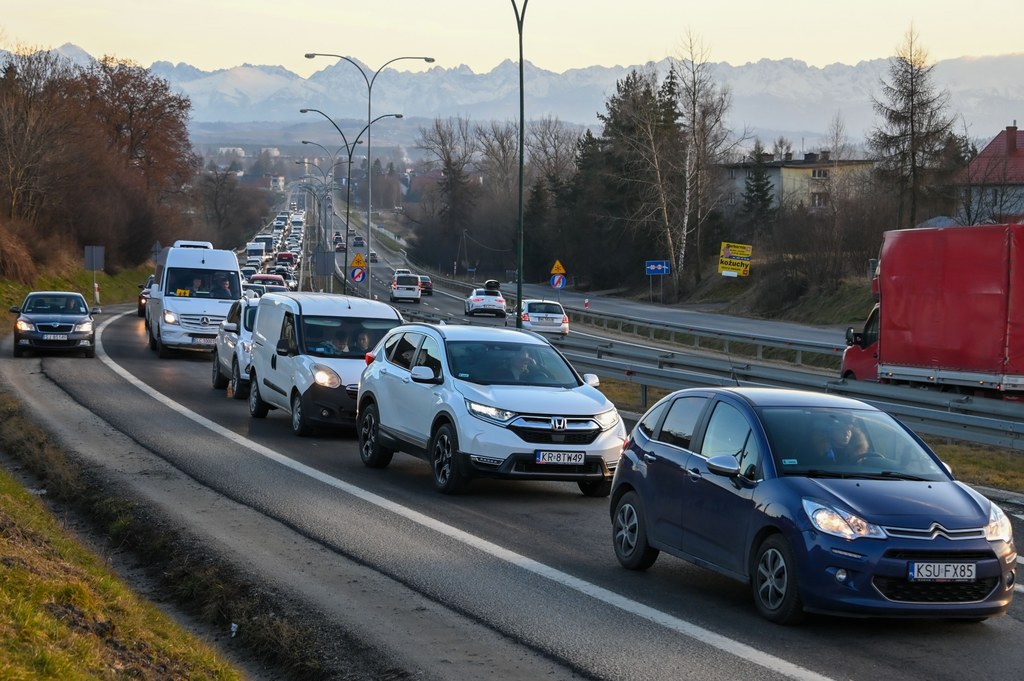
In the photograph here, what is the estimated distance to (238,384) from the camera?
22.7 m

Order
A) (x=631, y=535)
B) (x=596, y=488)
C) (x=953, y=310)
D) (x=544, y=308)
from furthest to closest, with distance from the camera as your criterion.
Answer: (x=544, y=308), (x=953, y=310), (x=596, y=488), (x=631, y=535)

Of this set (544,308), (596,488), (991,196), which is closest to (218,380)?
(596,488)

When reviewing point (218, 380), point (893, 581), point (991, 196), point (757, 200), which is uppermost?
point (757, 200)

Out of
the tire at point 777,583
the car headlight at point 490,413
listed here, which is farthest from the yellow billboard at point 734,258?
the tire at point 777,583

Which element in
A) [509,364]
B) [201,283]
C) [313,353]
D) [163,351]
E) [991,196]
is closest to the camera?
[509,364]

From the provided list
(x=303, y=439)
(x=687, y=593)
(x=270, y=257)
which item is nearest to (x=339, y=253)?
(x=270, y=257)

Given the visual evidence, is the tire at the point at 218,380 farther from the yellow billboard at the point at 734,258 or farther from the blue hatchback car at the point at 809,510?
the yellow billboard at the point at 734,258

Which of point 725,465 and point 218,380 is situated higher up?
point 725,465

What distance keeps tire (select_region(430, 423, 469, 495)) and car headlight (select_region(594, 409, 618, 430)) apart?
139 centimetres

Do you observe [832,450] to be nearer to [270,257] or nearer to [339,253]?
[270,257]

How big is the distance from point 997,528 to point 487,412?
580 cm

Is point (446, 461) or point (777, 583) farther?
Answer: point (446, 461)

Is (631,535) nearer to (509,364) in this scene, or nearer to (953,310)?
(509,364)

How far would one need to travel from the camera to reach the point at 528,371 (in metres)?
13.9
